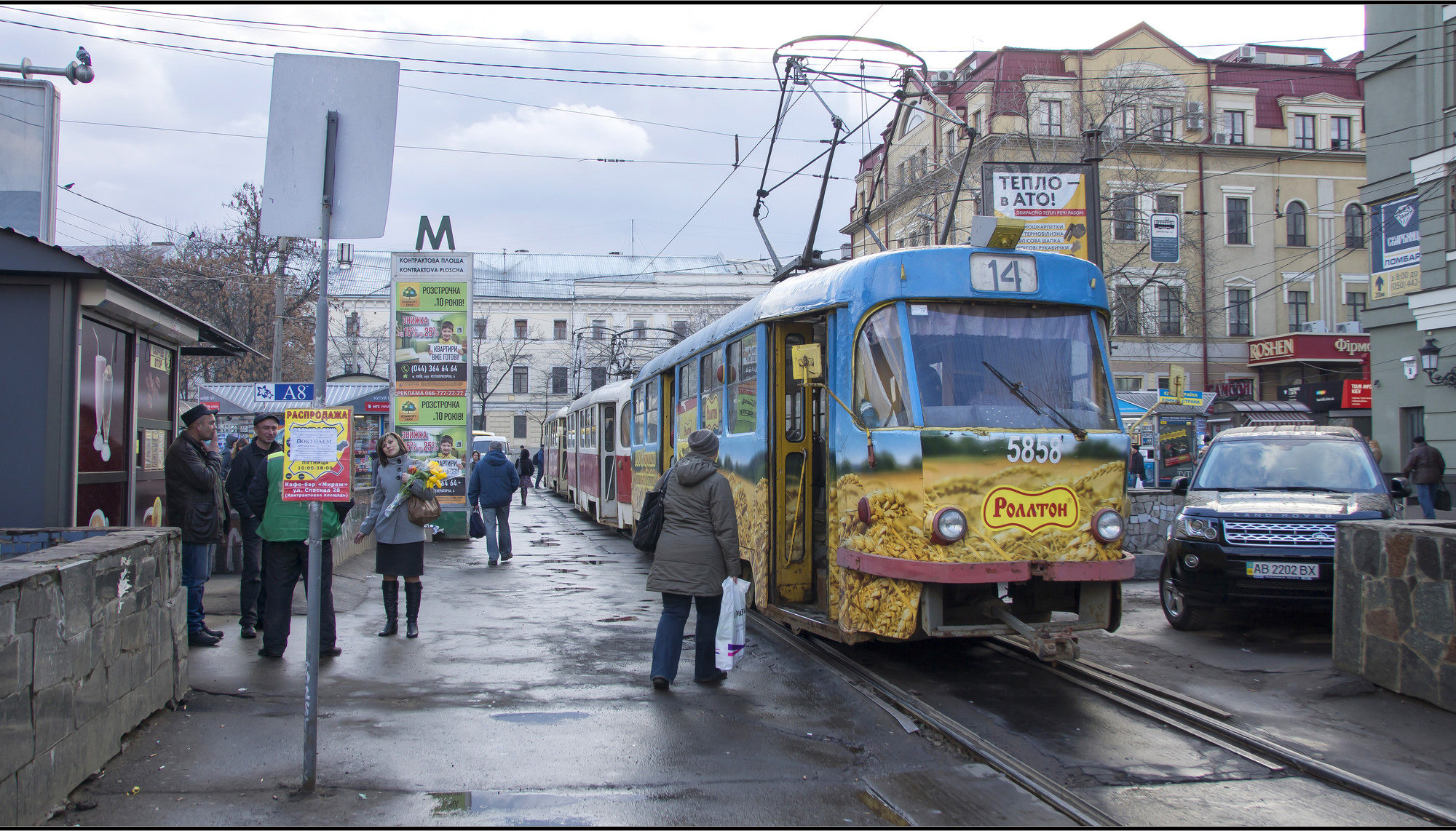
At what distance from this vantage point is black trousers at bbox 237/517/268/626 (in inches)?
339

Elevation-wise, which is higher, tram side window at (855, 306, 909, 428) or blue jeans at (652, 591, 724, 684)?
tram side window at (855, 306, 909, 428)

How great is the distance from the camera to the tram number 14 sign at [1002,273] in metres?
7.10

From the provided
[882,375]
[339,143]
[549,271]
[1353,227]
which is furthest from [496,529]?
[549,271]

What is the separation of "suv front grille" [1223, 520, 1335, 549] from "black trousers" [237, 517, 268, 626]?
817 cm

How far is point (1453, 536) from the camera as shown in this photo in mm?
6547

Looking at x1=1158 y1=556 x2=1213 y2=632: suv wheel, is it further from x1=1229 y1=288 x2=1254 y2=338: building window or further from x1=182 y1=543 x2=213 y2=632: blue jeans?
x1=1229 y1=288 x2=1254 y2=338: building window

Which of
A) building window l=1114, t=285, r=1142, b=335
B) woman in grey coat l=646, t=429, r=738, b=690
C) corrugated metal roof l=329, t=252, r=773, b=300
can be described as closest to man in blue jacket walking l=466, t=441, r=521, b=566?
woman in grey coat l=646, t=429, r=738, b=690

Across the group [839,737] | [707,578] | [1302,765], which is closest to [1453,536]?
[1302,765]

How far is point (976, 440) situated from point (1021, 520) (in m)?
0.59

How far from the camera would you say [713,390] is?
10.4 m

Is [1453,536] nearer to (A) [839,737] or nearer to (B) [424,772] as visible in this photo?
(A) [839,737]

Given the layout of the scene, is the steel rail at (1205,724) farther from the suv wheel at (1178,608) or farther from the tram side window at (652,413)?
the tram side window at (652,413)

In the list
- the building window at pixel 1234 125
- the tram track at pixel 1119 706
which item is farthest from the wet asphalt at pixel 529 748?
the building window at pixel 1234 125

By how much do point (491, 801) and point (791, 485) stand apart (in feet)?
13.7
